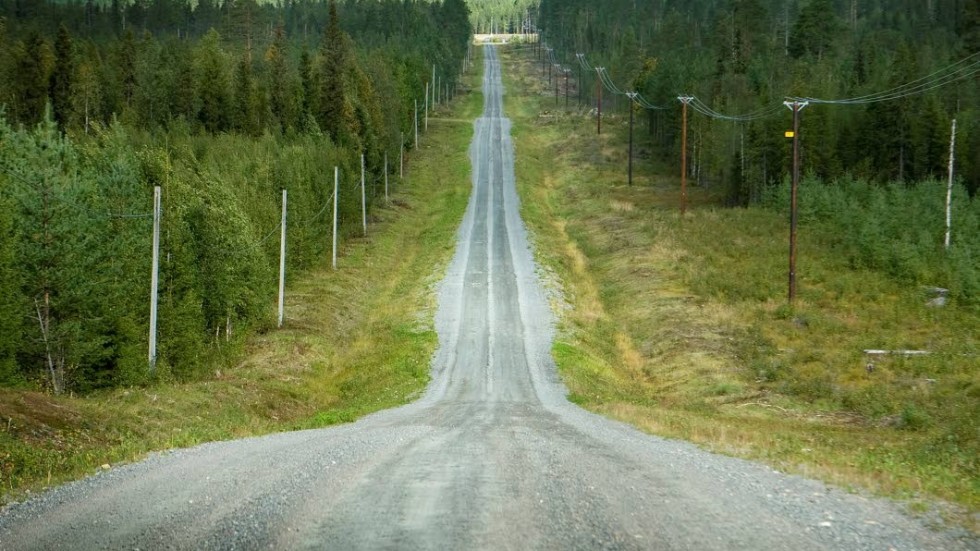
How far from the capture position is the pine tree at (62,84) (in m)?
77.4

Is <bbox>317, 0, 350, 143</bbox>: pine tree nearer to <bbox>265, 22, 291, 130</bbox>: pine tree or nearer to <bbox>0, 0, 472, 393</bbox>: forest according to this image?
<bbox>0, 0, 472, 393</bbox>: forest

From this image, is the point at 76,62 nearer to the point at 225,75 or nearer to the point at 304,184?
the point at 225,75

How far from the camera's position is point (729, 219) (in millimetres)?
65125

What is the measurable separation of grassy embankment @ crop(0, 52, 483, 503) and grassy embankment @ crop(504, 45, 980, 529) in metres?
7.34

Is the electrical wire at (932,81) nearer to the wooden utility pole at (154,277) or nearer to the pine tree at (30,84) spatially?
the wooden utility pole at (154,277)

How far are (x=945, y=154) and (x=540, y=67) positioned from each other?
13078 cm

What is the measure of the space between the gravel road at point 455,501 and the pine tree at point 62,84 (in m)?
69.5

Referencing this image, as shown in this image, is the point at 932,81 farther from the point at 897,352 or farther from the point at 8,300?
the point at 8,300

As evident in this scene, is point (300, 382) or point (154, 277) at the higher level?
point (154, 277)

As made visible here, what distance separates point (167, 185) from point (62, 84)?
53352mm

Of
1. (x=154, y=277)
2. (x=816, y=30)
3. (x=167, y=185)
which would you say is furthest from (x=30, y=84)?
(x=816, y=30)

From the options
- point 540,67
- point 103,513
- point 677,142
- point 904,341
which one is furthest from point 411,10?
point 103,513

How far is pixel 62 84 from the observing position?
7812 cm

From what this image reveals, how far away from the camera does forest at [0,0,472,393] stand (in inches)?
1096
